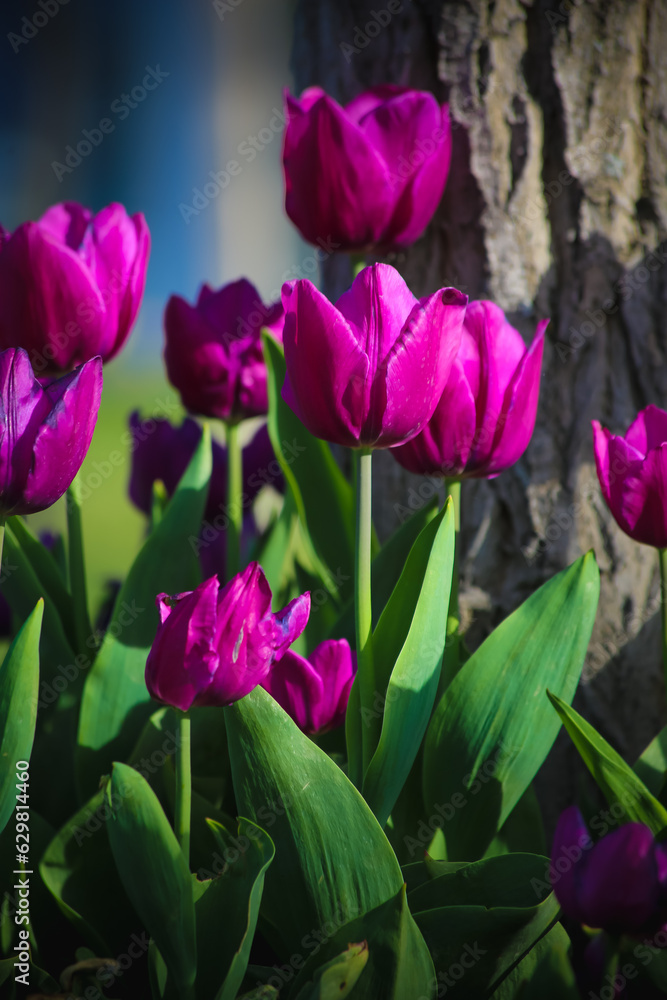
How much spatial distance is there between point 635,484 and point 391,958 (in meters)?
0.37

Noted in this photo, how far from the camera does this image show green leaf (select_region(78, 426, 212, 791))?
0.70 m

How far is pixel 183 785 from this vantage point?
0.54 m

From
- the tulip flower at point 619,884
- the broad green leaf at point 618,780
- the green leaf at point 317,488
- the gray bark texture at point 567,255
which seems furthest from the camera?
the gray bark texture at point 567,255

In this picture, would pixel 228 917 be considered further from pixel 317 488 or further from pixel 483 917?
pixel 317 488

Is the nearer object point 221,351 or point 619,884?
point 619,884

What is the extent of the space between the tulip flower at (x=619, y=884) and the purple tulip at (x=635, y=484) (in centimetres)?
24

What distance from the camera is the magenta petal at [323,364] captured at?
0.51 m

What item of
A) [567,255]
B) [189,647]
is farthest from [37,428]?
[567,255]

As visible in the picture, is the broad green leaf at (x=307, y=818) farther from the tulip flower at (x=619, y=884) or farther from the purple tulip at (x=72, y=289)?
the purple tulip at (x=72, y=289)

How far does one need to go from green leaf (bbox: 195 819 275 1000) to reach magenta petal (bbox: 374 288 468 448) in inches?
10.7

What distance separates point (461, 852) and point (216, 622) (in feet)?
1.09
